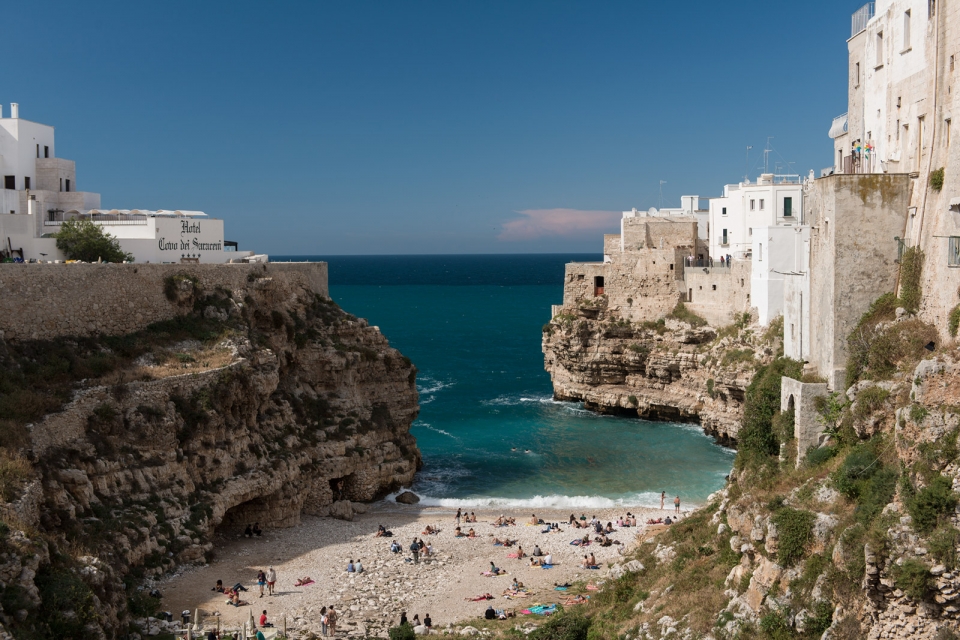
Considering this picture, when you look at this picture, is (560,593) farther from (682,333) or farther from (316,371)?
(682,333)

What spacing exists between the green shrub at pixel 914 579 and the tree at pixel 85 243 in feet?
104

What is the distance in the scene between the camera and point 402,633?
23750 mm

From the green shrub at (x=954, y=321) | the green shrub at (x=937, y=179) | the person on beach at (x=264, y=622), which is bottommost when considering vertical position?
the person on beach at (x=264, y=622)

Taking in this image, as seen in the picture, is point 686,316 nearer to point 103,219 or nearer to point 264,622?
point 103,219

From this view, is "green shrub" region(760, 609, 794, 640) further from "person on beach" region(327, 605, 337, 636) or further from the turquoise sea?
the turquoise sea

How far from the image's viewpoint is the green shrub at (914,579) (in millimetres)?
14992

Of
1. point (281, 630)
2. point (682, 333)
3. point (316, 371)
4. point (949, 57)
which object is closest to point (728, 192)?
point (682, 333)

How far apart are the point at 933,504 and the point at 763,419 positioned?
892 cm

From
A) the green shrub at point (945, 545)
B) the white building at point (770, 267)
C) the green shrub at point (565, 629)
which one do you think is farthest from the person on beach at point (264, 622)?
the white building at point (770, 267)

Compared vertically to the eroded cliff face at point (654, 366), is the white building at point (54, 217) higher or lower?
higher

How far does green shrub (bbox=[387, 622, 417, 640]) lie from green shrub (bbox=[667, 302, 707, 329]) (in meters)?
30.9

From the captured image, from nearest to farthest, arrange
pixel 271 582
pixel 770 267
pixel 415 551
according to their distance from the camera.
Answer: pixel 271 582
pixel 415 551
pixel 770 267

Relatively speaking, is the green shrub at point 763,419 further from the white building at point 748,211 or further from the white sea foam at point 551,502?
the white building at point 748,211

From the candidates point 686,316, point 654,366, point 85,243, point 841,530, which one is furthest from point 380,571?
point 686,316
